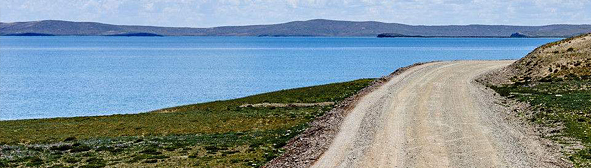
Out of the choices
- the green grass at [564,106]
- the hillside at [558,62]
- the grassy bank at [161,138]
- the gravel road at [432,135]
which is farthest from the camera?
the hillside at [558,62]

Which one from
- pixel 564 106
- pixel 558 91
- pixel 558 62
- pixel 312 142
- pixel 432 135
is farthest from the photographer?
pixel 558 62

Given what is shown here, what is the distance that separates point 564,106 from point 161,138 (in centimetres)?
2640

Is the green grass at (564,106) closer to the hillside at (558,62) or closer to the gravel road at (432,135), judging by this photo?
the gravel road at (432,135)

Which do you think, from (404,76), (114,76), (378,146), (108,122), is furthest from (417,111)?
(114,76)

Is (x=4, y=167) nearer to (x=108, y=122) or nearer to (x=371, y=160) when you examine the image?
(x=371, y=160)

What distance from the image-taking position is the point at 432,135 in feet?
120

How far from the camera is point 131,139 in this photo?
43.9m

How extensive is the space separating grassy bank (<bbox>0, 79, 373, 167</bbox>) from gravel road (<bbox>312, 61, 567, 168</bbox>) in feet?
13.8

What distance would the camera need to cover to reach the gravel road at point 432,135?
30.3 m

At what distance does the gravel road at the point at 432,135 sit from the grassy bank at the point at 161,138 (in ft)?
13.8

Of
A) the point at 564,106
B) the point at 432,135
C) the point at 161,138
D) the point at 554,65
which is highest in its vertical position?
the point at 432,135

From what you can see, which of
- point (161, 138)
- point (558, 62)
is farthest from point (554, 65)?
point (161, 138)

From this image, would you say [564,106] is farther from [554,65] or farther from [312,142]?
[554,65]

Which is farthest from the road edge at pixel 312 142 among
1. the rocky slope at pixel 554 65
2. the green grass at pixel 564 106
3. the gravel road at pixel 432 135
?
the rocky slope at pixel 554 65
